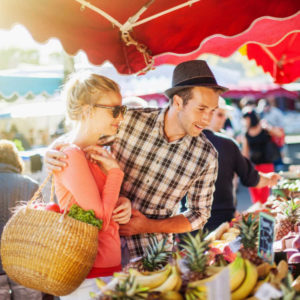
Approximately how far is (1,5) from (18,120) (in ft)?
36.7

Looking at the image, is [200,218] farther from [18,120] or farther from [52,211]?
[18,120]

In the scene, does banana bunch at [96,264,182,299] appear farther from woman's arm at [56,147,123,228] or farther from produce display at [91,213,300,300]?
woman's arm at [56,147,123,228]

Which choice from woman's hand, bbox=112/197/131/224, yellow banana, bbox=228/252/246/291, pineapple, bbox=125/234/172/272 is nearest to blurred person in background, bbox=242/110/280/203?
woman's hand, bbox=112/197/131/224

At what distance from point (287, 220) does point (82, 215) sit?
74.8 inches

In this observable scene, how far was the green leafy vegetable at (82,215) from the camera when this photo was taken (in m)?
2.02

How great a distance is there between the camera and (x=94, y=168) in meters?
2.28

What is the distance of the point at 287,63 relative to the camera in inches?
199

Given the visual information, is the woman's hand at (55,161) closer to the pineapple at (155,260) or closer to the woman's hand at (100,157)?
the woman's hand at (100,157)

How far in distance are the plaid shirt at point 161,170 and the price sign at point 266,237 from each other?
0.91m

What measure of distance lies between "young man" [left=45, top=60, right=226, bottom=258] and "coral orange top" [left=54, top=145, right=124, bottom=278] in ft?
1.79

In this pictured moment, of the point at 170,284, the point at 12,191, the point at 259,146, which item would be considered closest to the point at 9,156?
the point at 12,191

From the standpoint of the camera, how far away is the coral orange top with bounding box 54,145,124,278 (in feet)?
6.77

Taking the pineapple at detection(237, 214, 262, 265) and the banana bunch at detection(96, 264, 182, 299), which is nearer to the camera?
the banana bunch at detection(96, 264, 182, 299)

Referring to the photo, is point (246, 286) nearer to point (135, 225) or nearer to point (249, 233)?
point (249, 233)
